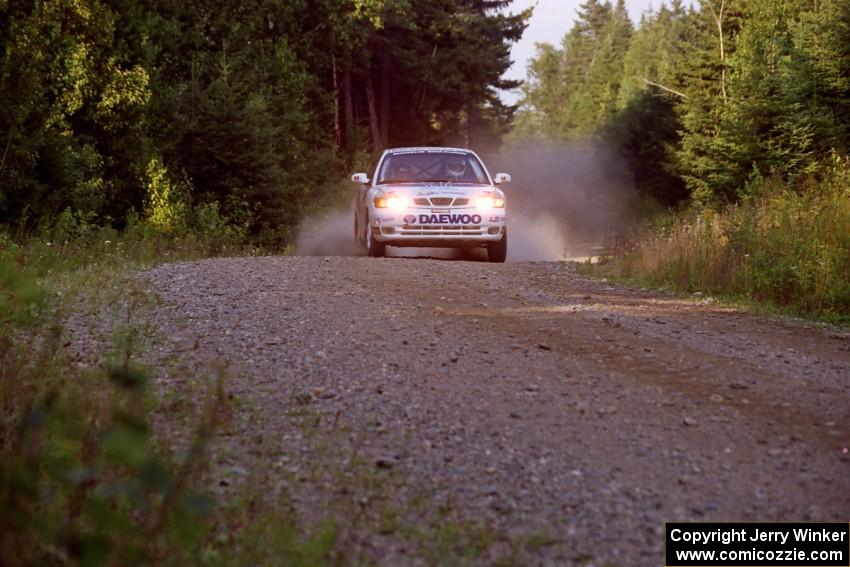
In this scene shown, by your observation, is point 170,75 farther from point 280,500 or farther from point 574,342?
point 280,500

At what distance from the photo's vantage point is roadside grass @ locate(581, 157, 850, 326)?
11117 millimetres

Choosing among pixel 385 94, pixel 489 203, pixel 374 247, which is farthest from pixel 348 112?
pixel 489 203

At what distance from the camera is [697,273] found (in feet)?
42.8

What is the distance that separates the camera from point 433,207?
51.2ft

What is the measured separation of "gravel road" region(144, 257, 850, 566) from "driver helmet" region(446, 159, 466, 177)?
685 cm

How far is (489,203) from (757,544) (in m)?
12.3

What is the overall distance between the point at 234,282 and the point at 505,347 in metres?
4.67

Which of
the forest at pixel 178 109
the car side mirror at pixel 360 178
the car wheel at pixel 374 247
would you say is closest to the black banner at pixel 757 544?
the forest at pixel 178 109

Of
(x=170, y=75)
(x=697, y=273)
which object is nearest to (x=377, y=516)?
(x=697, y=273)

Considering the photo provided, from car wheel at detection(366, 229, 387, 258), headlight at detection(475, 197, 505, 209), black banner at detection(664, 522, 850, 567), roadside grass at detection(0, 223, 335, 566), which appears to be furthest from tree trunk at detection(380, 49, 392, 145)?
black banner at detection(664, 522, 850, 567)

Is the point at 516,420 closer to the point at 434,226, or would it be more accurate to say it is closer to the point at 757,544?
the point at 757,544

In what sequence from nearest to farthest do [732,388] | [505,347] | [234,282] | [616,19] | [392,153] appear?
1. [732,388]
2. [505,347]
3. [234,282]
4. [392,153]
5. [616,19]

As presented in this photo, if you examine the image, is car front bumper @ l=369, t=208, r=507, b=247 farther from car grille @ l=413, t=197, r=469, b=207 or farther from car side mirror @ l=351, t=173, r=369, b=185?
car side mirror @ l=351, t=173, r=369, b=185

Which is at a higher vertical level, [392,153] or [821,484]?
[392,153]
